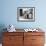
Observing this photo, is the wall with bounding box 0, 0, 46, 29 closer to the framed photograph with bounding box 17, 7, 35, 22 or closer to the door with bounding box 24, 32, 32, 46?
the framed photograph with bounding box 17, 7, 35, 22

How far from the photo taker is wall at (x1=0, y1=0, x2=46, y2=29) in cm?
421

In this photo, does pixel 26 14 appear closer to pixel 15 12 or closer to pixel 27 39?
pixel 15 12

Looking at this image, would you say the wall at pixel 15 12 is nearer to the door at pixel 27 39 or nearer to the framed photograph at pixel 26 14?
the framed photograph at pixel 26 14


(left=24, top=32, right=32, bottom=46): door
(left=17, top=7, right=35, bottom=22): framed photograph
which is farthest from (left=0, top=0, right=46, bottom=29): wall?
(left=24, top=32, right=32, bottom=46): door

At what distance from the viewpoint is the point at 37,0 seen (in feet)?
13.8

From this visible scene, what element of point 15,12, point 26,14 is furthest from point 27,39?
point 15,12

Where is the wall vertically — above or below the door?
above

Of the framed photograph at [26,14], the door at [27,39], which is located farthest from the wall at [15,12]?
the door at [27,39]

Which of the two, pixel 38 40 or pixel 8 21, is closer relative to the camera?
pixel 38 40

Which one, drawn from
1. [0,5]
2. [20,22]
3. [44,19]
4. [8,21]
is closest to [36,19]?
[44,19]

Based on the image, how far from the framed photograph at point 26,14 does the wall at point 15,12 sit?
0.10 m

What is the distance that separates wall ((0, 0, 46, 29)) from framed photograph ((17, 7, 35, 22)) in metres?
0.10

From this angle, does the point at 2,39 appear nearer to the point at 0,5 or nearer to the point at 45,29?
the point at 0,5

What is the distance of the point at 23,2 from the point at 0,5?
76 centimetres
